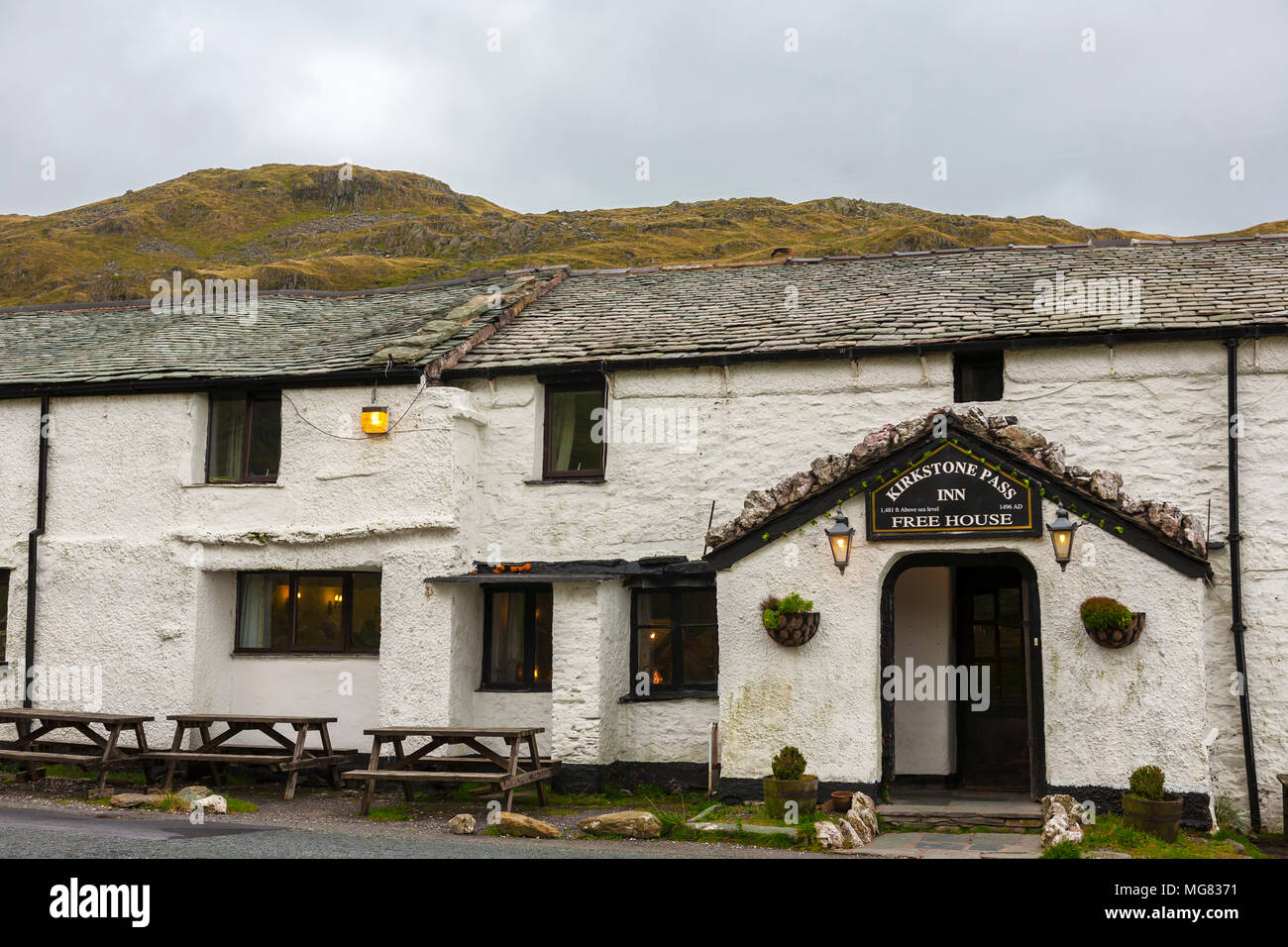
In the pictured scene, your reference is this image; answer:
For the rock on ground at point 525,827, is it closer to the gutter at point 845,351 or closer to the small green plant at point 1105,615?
the small green plant at point 1105,615

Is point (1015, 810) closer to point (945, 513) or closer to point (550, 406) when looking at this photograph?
point (945, 513)

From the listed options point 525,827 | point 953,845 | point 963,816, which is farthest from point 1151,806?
point 525,827

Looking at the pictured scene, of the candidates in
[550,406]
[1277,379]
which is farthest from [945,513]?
[550,406]

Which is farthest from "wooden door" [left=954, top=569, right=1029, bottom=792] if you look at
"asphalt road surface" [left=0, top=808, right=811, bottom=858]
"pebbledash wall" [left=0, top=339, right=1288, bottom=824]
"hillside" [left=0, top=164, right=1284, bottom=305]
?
"hillside" [left=0, top=164, right=1284, bottom=305]

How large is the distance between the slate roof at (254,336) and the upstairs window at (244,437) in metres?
0.45

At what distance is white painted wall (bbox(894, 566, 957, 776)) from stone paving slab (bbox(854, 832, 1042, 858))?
97.0 inches

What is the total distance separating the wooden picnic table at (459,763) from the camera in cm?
1198

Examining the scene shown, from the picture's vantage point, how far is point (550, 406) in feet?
48.4

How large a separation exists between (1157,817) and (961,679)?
3.52 meters

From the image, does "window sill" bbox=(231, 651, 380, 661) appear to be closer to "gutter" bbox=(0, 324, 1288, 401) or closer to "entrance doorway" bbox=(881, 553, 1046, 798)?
"gutter" bbox=(0, 324, 1288, 401)

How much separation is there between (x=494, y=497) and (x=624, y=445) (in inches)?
69.3

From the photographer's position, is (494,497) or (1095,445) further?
(494,497)

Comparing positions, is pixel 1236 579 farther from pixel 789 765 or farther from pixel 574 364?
pixel 574 364

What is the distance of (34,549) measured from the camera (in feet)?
49.2
